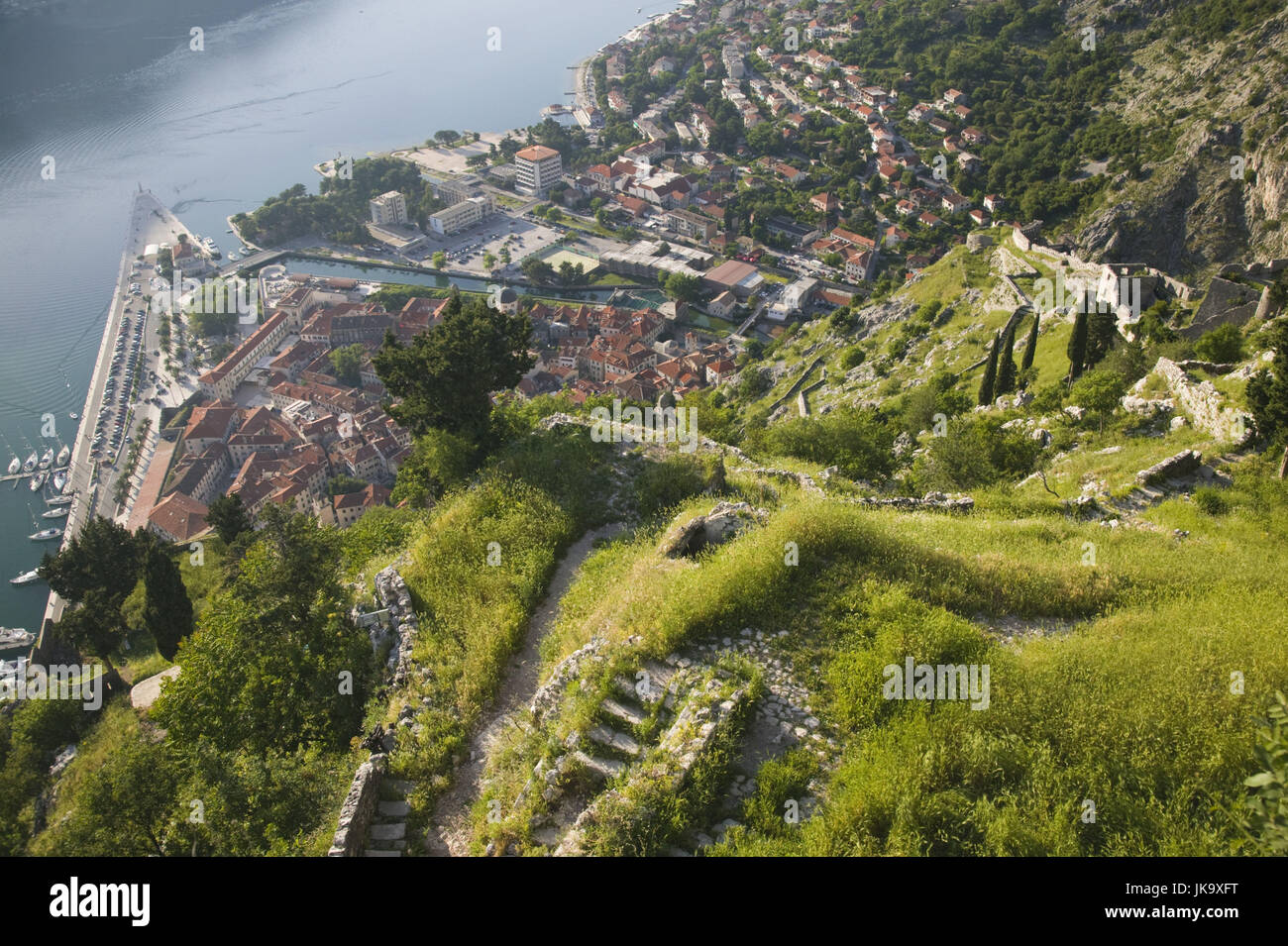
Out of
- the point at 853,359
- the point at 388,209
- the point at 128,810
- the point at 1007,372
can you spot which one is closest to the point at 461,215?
the point at 388,209

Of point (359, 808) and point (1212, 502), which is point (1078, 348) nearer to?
point (1212, 502)

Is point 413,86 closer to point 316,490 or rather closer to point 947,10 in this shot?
point 947,10

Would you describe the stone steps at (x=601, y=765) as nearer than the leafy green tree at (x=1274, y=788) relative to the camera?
No

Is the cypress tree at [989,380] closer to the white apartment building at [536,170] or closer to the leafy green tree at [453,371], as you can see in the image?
the leafy green tree at [453,371]

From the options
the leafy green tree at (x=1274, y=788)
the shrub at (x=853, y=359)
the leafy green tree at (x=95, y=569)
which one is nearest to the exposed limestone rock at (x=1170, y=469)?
the leafy green tree at (x=1274, y=788)

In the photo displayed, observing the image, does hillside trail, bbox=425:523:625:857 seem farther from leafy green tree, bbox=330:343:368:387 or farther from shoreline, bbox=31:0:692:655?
leafy green tree, bbox=330:343:368:387
